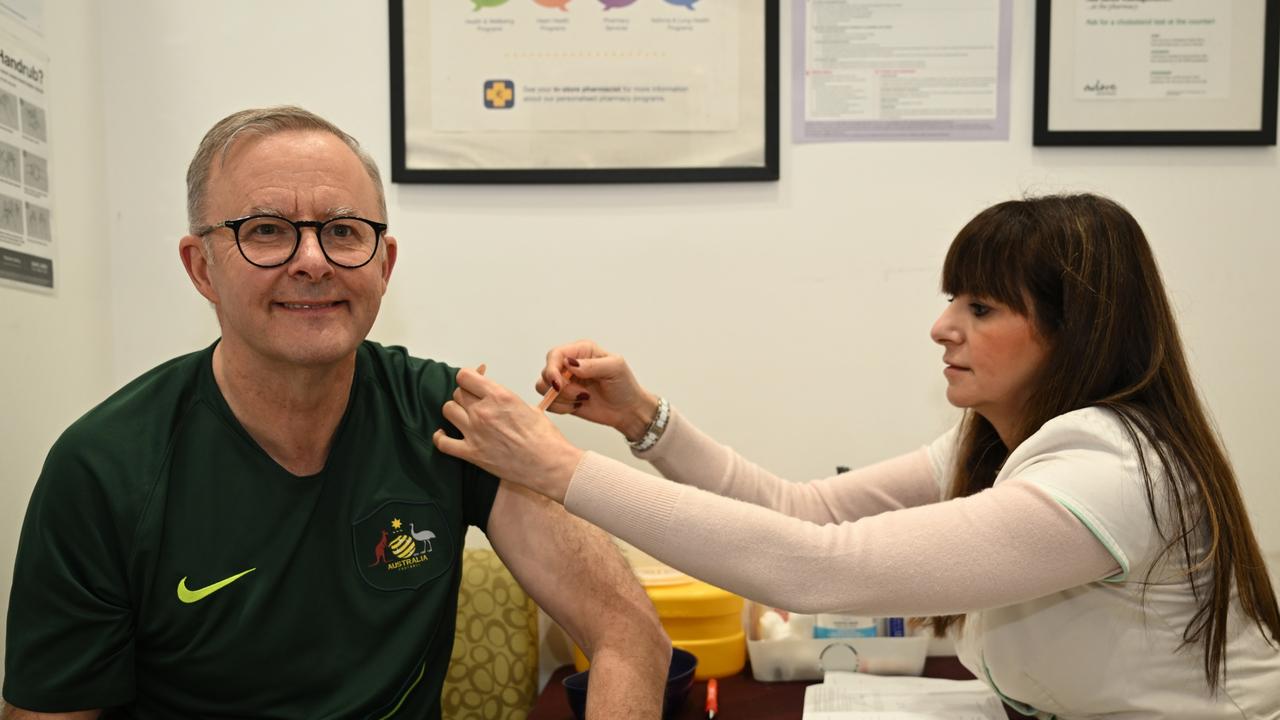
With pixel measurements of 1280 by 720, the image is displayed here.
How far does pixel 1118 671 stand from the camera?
53.2 inches

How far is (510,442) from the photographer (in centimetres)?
135

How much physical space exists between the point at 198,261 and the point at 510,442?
48cm

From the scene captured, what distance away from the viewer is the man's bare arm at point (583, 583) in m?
1.41

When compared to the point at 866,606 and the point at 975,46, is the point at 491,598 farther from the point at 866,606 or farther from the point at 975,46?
the point at 975,46

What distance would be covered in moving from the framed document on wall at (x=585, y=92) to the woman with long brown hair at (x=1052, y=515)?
0.65 meters

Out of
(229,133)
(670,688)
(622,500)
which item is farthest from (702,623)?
(229,133)

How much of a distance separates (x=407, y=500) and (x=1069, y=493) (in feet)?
2.85

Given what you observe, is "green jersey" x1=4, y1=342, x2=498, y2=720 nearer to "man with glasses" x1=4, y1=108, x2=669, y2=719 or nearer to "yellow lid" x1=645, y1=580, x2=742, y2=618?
"man with glasses" x1=4, y1=108, x2=669, y2=719

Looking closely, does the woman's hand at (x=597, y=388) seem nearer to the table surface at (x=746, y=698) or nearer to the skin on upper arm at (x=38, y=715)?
the table surface at (x=746, y=698)

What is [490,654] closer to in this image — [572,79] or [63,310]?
[63,310]

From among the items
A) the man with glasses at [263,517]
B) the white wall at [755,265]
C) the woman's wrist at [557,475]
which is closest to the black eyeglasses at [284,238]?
the man with glasses at [263,517]

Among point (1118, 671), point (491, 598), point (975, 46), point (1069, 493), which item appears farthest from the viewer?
point (975, 46)

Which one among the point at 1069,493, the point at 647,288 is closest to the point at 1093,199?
the point at 1069,493

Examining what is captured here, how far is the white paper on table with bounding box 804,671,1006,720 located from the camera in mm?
1467
